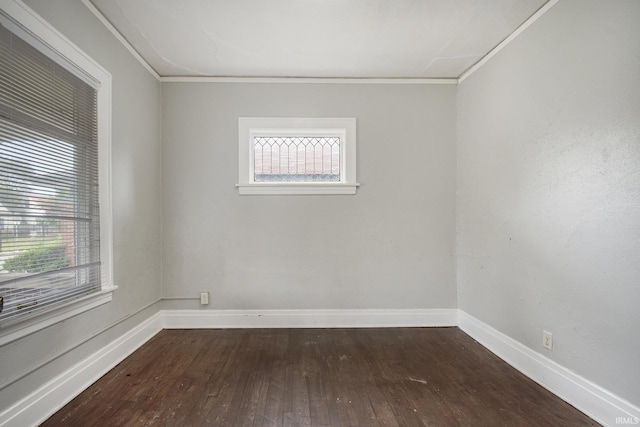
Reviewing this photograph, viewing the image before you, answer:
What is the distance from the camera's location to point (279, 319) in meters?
2.96

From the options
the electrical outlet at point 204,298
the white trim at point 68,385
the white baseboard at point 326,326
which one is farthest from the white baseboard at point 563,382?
the white trim at point 68,385

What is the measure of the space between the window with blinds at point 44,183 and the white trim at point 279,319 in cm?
107

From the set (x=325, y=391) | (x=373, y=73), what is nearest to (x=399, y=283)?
(x=325, y=391)

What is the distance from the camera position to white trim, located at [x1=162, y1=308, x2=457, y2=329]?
9.70ft

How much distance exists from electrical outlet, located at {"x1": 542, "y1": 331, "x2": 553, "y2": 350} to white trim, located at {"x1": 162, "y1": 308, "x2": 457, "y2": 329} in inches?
47.0

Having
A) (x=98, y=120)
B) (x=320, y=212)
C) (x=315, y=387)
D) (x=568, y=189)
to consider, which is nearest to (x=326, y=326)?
(x=315, y=387)

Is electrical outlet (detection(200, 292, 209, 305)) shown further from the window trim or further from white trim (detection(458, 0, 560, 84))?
white trim (detection(458, 0, 560, 84))

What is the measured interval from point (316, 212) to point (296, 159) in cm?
59

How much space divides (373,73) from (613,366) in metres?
2.74

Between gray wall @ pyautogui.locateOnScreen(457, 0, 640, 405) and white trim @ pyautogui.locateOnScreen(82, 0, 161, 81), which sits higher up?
white trim @ pyautogui.locateOnScreen(82, 0, 161, 81)

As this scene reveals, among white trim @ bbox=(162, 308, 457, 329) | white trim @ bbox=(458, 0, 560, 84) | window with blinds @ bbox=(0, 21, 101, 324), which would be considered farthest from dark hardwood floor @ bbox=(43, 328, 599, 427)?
white trim @ bbox=(458, 0, 560, 84)

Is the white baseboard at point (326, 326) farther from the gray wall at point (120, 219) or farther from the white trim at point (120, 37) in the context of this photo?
the white trim at point (120, 37)

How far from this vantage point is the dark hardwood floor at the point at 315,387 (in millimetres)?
1646

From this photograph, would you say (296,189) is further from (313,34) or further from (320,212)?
(313,34)
